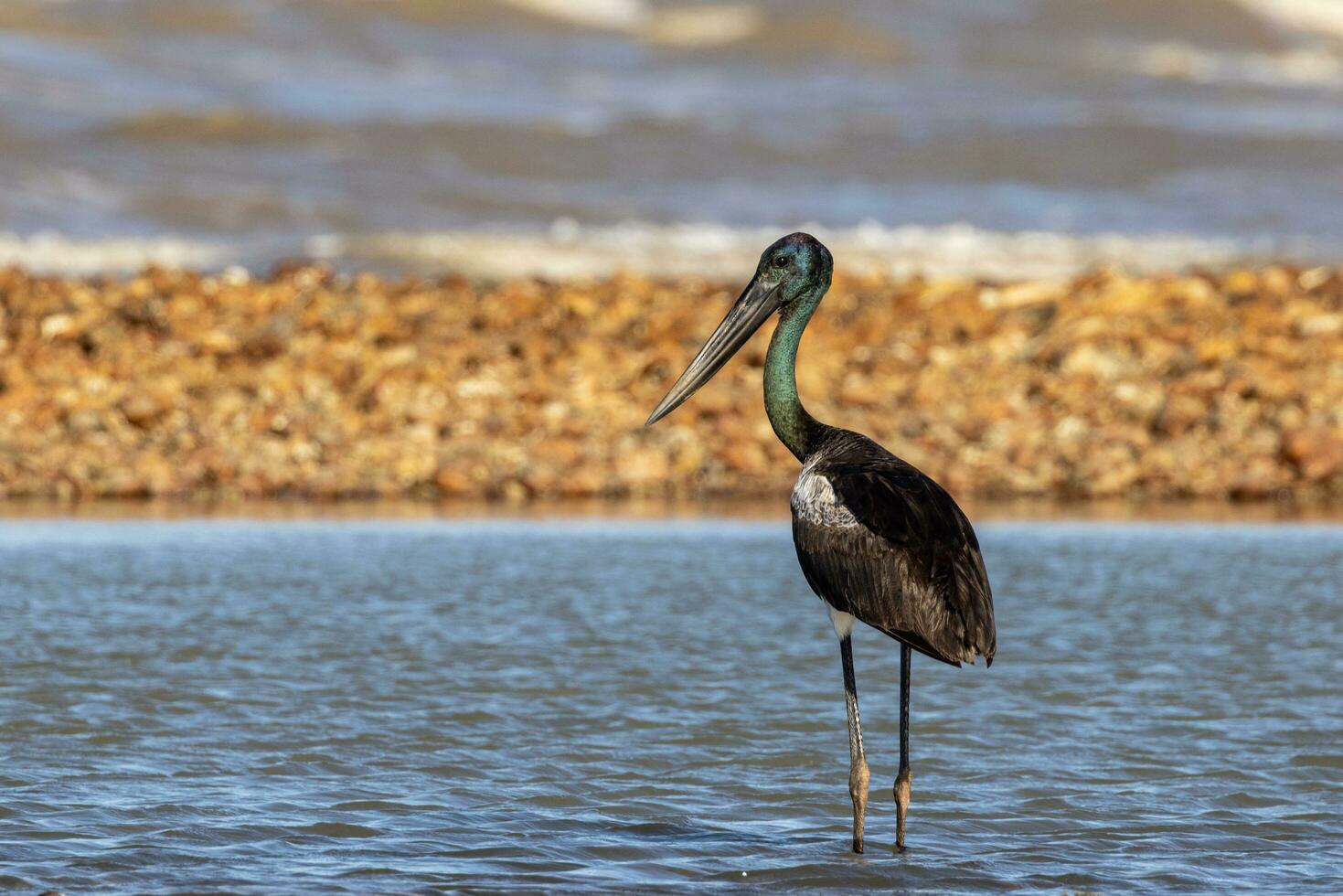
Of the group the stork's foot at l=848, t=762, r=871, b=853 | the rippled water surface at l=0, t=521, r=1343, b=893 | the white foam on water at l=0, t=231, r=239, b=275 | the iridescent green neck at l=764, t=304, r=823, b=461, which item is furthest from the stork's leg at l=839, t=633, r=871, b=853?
the white foam on water at l=0, t=231, r=239, b=275

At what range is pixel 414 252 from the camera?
25.2m

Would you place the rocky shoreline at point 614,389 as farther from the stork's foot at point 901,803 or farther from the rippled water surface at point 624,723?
the stork's foot at point 901,803

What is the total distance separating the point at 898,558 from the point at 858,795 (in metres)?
0.72

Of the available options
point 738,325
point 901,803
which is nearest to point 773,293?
point 738,325

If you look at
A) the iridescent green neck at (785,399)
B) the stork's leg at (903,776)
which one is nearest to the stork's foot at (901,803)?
the stork's leg at (903,776)

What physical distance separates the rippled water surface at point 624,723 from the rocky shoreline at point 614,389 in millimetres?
3114

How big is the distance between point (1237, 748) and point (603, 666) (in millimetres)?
2688

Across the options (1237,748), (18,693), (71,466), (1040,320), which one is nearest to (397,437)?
(71,466)

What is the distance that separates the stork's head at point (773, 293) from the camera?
21.0ft

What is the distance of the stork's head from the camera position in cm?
641

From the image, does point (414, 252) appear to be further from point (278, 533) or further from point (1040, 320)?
point (278, 533)

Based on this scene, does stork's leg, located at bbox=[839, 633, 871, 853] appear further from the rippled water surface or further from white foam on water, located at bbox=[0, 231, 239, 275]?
white foam on water, located at bbox=[0, 231, 239, 275]

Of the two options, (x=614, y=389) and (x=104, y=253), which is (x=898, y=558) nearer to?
(x=614, y=389)

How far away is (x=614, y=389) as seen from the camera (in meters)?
16.0
